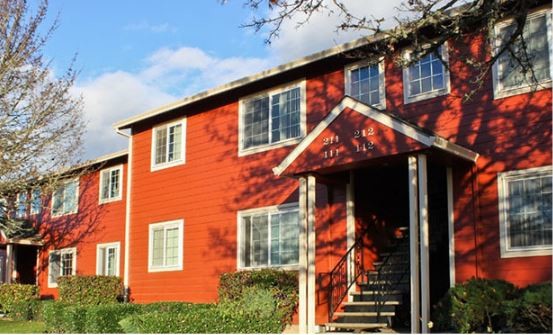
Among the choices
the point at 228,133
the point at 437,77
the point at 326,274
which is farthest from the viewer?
the point at 228,133

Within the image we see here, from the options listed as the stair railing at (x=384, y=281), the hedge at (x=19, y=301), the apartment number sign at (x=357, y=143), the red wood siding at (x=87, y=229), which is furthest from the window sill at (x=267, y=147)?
the hedge at (x=19, y=301)

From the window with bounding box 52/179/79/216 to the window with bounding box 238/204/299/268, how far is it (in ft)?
33.9

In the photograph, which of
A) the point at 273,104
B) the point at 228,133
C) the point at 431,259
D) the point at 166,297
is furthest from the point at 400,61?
the point at 166,297

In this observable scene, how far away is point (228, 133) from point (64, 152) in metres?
4.74

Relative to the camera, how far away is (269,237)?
675 inches

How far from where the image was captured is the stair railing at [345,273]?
15055 millimetres

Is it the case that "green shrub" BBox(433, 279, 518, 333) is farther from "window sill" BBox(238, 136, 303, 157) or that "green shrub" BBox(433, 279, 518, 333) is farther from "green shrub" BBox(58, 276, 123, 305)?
"green shrub" BBox(58, 276, 123, 305)

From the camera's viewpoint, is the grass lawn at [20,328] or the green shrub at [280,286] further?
the grass lawn at [20,328]

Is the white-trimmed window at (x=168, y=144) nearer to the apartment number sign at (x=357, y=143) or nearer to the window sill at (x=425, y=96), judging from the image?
the apartment number sign at (x=357, y=143)

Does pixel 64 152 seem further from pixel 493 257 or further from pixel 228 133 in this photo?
pixel 493 257

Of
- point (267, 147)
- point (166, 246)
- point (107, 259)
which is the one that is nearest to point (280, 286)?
point (267, 147)

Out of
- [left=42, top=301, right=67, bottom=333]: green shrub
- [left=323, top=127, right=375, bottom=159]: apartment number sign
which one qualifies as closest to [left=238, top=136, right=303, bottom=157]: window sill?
[left=323, top=127, right=375, bottom=159]: apartment number sign

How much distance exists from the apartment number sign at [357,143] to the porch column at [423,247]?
107cm

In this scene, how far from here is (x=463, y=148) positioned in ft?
42.5
